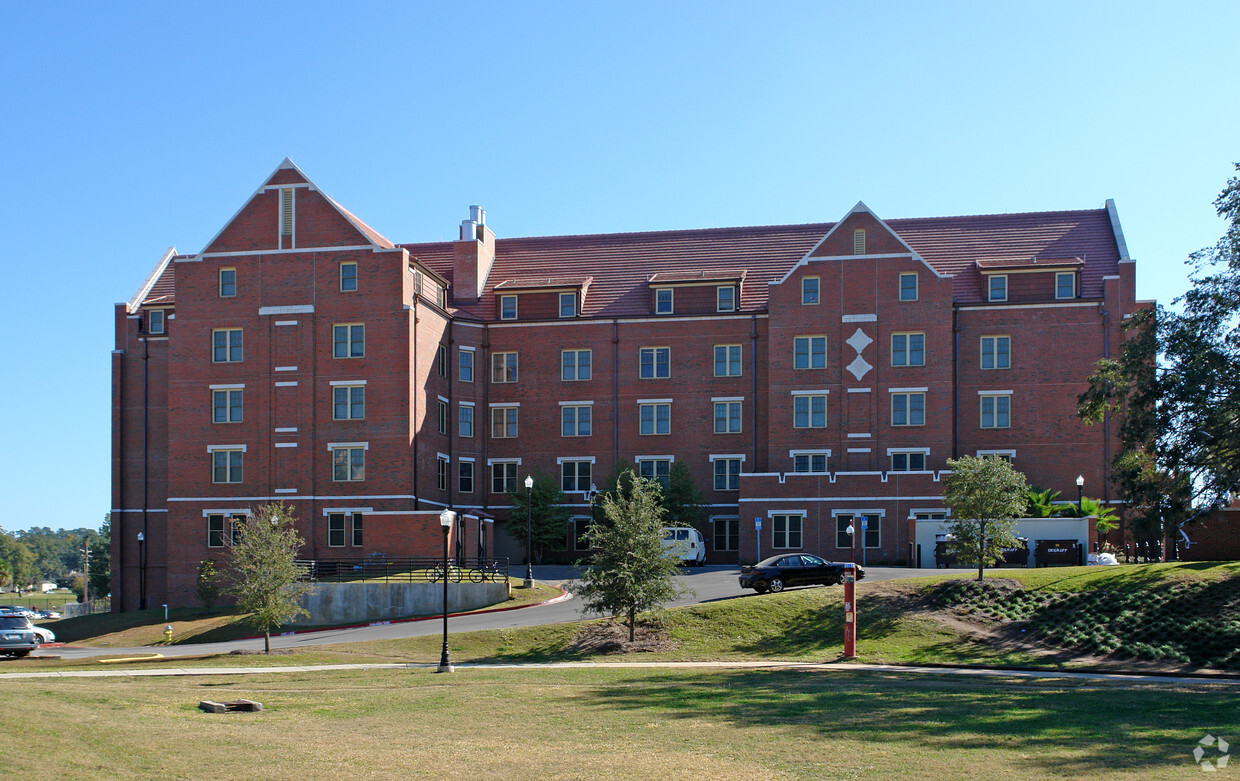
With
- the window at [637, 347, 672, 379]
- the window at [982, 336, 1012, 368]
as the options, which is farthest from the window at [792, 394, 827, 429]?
the window at [982, 336, 1012, 368]

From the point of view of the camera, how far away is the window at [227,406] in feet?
188

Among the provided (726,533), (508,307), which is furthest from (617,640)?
(508,307)

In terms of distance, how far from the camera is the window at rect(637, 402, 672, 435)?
6247cm

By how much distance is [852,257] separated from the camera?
58.3 meters

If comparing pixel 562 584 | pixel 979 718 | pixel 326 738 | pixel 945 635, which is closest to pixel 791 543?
pixel 562 584

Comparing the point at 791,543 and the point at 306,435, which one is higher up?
the point at 306,435

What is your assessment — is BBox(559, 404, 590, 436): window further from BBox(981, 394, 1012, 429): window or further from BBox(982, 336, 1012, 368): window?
BBox(982, 336, 1012, 368): window

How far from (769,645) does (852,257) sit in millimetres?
29114

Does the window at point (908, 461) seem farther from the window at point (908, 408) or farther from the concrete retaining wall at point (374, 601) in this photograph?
the concrete retaining wall at point (374, 601)

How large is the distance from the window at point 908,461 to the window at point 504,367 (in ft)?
66.9

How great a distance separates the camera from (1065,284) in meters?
59.1

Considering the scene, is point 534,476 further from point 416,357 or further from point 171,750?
point 171,750

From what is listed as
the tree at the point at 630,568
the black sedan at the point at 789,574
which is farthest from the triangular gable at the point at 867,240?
the tree at the point at 630,568

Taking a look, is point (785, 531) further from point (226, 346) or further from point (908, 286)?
point (226, 346)
